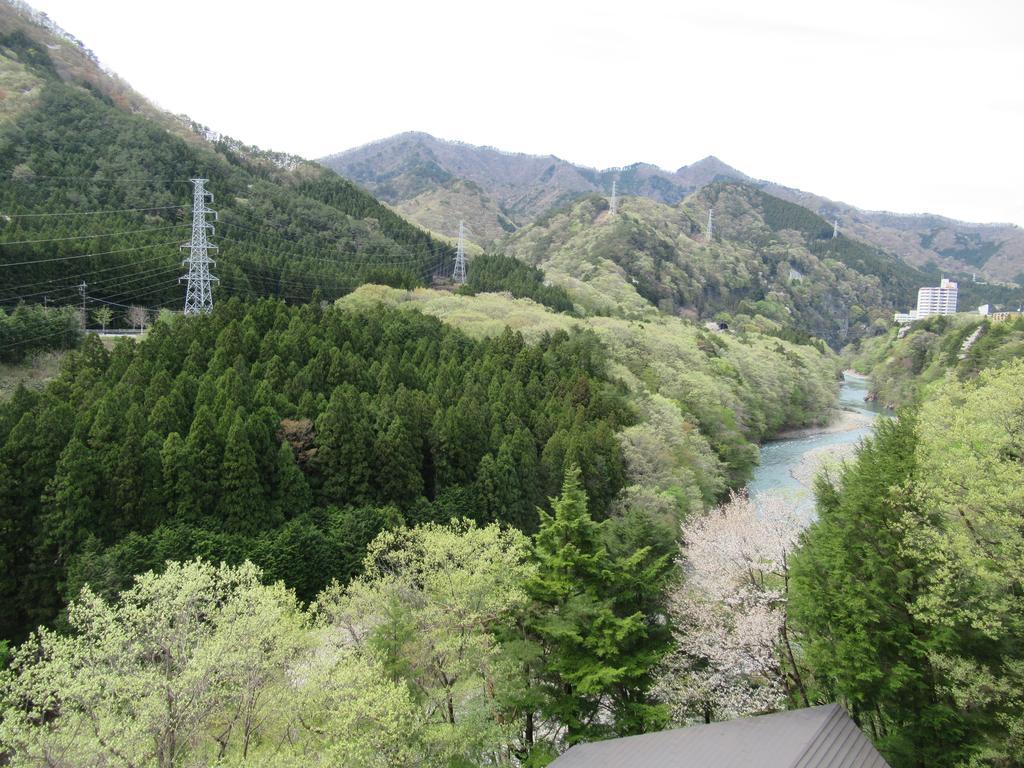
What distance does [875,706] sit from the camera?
14438 millimetres

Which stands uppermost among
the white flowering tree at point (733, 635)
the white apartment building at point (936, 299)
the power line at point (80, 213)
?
the white apartment building at point (936, 299)

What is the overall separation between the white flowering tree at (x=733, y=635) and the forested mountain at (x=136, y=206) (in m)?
38.4

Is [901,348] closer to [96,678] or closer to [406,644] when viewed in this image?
[406,644]

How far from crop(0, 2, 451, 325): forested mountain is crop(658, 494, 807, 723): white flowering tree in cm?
3843

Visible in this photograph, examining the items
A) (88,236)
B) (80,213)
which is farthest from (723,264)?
(88,236)

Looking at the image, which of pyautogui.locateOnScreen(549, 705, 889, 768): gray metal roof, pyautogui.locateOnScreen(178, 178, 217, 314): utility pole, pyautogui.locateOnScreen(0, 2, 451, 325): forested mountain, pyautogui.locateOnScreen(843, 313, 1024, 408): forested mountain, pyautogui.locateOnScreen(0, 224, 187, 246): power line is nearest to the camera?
pyautogui.locateOnScreen(549, 705, 889, 768): gray metal roof

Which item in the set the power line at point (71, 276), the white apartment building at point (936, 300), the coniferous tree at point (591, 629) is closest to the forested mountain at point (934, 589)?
the coniferous tree at point (591, 629)

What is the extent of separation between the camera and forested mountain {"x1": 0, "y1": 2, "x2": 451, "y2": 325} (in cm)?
4150

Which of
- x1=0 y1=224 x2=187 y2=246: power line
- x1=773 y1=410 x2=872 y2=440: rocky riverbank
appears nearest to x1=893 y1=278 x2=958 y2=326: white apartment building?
x1=773 y1=410 x2=872 y2=440: rocky riverbank

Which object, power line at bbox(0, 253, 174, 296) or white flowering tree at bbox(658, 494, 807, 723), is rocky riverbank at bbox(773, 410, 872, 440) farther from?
power line at bbox(0, 253, 174, 296)

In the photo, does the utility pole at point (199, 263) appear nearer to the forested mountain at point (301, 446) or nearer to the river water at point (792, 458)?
the forested mountain at point (301, 446)

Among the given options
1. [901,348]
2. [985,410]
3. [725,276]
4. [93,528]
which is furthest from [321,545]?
[725,276]

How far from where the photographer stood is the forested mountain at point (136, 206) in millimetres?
41500

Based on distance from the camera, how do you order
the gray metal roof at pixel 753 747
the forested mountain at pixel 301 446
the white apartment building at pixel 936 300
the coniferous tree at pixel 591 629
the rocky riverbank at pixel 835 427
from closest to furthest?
the gray metal roof at pixel 753 747 → the coniferous tree at pixel 591 629 → the forested mountain at pixel 301 446 → the rocky riverbank at pixel 835 427 → the white apartment building at pixel 936 300
